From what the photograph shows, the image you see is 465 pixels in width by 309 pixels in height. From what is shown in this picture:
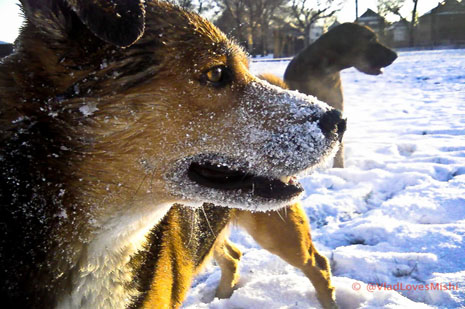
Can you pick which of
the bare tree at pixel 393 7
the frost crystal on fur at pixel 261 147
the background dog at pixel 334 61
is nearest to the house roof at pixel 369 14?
the bare tree at pixel 393 7

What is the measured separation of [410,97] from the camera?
11.1 meters

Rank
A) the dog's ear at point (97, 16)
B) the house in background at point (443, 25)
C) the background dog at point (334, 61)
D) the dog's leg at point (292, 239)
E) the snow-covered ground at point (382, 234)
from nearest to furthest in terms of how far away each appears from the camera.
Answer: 1. the dog's ear at point (97, 16)
2. the dog's leg at point (292, 239)
3. the snow-covered ground at point (382, 234)
4. the background dog at point (334, 61)
5. the house in background at point (443, 25)

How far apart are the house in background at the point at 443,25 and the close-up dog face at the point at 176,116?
4779cm

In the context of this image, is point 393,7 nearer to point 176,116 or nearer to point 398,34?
point 398,34

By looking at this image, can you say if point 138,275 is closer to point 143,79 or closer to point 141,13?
point 143,79

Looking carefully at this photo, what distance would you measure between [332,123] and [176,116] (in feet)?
2.88

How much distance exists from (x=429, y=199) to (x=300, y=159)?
3086 mm

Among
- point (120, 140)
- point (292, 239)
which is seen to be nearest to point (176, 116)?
point (120, 140)

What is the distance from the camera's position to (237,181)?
6.15 feet

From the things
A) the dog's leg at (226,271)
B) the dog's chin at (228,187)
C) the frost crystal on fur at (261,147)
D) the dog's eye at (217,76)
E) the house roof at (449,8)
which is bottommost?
the dog's leg at (226,271)

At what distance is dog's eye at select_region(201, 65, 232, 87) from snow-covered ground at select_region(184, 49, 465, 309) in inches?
83.2

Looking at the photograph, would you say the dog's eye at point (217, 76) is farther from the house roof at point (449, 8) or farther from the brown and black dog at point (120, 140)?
the house roof at point (449, 8)

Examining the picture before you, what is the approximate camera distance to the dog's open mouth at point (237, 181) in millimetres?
1821

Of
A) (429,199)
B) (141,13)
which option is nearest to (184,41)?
(141,13)
